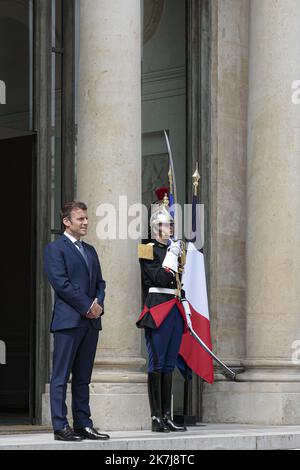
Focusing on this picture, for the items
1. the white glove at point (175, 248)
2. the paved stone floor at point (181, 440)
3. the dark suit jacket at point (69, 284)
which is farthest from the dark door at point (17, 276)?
the dark suit jacket at point (69, 284)

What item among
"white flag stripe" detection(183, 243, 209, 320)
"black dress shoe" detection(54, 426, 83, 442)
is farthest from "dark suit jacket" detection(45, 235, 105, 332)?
"white flag stripe" detection(183, 243, 209, 320)

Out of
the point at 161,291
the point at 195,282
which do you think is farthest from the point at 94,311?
the point at 195,282

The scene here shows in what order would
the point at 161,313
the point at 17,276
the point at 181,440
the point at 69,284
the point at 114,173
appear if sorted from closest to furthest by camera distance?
the point at 69,284 < the point at 181,440 < the point at 161,313 < the point at 114,173 < the point at 17,276

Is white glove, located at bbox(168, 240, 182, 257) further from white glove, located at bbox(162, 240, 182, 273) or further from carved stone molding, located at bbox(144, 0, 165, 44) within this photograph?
carved stone molding, located at bbox(144, 0, 165, 44)

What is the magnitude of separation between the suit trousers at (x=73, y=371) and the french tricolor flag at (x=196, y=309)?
332cm

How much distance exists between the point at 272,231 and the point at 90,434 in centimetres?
477

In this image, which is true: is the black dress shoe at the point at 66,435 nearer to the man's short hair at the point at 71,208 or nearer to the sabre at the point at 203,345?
the man's short hair at the point at 71,208

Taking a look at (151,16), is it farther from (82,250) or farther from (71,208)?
(82,250)

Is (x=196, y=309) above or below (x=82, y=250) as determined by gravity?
below

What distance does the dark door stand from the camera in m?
16.5

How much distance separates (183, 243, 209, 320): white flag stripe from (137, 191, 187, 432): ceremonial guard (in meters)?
1.55

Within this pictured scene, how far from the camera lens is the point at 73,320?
13578 mm

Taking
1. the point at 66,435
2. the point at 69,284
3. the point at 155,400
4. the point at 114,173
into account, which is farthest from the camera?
the point at 114,173
